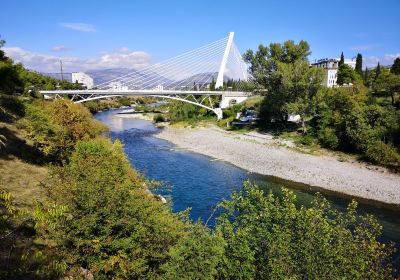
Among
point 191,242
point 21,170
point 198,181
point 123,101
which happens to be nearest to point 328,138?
point 198,181

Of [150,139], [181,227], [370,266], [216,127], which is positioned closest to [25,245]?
[181,227]

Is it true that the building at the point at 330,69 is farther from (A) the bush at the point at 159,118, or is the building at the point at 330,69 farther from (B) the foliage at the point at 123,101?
(B) the foliage at the point at 123,101

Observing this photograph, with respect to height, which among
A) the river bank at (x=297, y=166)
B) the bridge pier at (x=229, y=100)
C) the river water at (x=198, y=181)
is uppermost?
the bridge pier at (x=229, y=100)

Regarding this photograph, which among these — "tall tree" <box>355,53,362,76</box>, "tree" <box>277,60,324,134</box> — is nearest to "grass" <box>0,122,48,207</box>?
"tree" <box>277,60,324,134</box>

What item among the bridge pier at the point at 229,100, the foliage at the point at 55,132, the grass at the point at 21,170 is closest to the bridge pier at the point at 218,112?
the bridge pier at the point at 229,100

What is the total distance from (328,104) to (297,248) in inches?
1254

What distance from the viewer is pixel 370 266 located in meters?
6.94

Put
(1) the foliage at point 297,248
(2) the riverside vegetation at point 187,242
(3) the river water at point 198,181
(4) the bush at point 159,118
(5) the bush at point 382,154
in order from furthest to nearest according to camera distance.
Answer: (4) the bush at point 159,118 < (5) the bush at point 382,154 < (3) the river water at point 198,181 < (2) the riverside vegetation at point 187,242 < (1) the foliage at point 297,248

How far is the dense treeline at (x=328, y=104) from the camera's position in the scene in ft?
91.7

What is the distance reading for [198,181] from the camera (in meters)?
24.7

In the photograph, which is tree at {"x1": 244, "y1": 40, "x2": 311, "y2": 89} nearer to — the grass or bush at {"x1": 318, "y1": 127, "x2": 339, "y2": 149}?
bush at {"x1": 318, "y1": 127, "x2": 339, "y2": 149}

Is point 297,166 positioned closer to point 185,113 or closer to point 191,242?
point 191,242

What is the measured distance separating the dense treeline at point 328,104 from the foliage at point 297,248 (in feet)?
69.5

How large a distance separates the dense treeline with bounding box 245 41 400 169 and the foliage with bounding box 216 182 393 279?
21.2 metres
